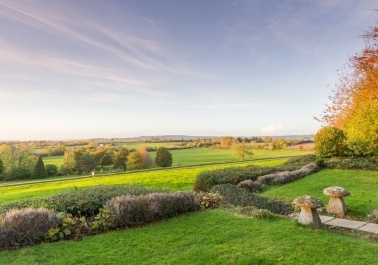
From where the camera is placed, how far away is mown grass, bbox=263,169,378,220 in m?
7.64

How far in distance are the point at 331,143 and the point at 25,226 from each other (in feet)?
63.4

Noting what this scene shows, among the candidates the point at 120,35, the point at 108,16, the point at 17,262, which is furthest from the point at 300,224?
the point at 120,35

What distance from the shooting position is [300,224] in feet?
18.7

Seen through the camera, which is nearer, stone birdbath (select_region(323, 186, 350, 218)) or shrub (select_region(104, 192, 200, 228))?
shrub (select_region(104, 192, 200, 228))

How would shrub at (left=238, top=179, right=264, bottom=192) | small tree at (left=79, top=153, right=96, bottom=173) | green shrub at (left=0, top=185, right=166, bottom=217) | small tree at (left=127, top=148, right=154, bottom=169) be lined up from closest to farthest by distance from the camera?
green shrub at (left=0, top=185, right=166, bottom=217)
shrub at (left=238, top=179, right=264, bottom=192)
small tree at (left=79, top=153, right=96, bottom=173)
small tree at (left=127, top=148, right=154, bottom=169)

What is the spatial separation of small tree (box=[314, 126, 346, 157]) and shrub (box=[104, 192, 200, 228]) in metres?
15.1

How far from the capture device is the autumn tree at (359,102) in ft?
47.5

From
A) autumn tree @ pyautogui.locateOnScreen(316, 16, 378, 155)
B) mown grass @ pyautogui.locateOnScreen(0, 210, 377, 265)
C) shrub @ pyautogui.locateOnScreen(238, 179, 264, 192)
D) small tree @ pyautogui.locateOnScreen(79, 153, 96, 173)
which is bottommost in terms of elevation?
small tree @ pyautogui.locateOnScreen(79, 153, 96, 173)

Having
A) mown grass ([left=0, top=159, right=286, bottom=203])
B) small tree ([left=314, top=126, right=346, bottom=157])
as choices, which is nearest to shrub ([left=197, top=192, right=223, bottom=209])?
mown grass ([left=0, top=159, right=286, bottom=203])

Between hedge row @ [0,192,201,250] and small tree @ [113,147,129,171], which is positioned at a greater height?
hedge row @ [0,192,201,250]

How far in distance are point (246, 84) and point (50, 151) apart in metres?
40.5

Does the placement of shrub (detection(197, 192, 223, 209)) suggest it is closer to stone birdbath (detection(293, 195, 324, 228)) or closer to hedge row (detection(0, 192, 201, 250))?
hedge row (detection(0, 192, 201, 250))

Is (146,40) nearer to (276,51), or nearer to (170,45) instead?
(170,45)

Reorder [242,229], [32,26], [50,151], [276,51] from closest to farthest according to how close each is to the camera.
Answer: [242,229] < [32,26] < [276,51] < [50,151]
